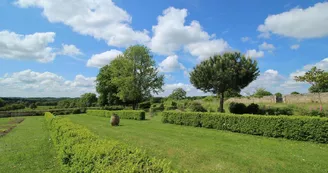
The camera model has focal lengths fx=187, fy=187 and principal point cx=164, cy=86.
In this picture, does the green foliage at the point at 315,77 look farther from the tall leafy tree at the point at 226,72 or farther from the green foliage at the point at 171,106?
the green foliage at the point at 171,106

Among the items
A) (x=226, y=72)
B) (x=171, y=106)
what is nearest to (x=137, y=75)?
(x=171, y=106)

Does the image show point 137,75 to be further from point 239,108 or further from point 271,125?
point 271,125

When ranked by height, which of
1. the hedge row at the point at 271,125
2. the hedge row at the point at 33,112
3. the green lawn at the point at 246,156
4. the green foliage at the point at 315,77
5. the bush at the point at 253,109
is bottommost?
the hedge row at the point at 33,112

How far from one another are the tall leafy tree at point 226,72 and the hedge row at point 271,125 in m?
7.32

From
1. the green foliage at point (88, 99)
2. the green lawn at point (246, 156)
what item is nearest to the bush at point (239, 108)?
the green lawn at point (246, 156)

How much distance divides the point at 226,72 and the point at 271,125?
10306mm

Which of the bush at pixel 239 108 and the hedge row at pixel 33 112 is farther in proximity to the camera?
the hedge row at pixel 33 112

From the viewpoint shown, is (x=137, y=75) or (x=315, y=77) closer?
(x=315, y=77)

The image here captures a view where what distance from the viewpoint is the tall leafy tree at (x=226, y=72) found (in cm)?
1967

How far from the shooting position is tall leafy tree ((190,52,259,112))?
19.7 m

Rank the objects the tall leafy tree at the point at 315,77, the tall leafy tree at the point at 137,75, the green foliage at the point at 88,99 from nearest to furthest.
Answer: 1. the tall leafy tree at the point at 315,77
2. the tall leafy tree at the point at 137,75
3. the green foliage at the point at 88,99

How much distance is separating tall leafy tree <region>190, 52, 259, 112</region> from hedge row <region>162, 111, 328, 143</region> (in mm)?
7316

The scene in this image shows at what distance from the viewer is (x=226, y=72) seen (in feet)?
63.7

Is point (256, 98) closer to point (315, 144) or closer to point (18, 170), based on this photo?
point (315, 144)
